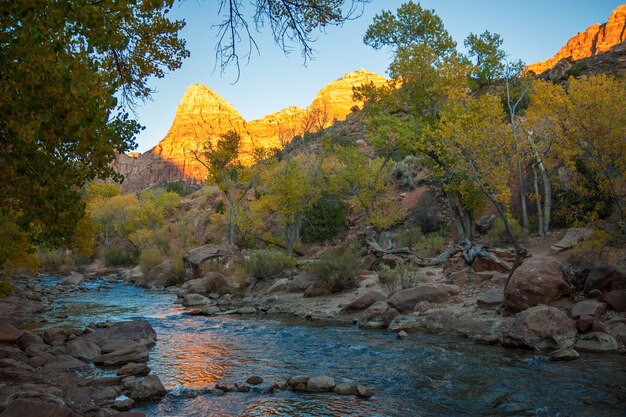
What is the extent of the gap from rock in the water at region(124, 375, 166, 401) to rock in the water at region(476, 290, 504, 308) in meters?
8.81

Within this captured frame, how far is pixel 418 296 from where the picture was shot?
45.9ft

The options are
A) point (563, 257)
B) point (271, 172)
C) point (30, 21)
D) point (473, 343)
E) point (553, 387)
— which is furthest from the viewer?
point (271, 172)

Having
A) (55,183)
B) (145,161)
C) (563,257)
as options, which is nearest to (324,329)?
(563,257)

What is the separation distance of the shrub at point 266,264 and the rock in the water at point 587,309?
48.4 ft

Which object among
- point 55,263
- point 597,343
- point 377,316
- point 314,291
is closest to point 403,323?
point 377,316

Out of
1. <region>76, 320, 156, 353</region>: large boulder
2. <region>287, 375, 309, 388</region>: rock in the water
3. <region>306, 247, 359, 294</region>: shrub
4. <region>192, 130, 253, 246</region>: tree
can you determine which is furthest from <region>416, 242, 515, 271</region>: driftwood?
<region>192, 130, 253, 246</region>: tree

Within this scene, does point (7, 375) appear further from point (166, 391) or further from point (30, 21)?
point (30, 21)

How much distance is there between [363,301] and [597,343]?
285 inches

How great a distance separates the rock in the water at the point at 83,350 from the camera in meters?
9.66

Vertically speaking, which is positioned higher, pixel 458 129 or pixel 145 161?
pixel 145 161

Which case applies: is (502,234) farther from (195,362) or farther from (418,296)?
(195,362)

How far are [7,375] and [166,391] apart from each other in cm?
256

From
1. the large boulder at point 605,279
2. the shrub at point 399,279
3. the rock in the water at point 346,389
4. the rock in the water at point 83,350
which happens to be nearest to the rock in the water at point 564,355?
the large boulder at point 605,279

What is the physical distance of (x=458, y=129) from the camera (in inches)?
543
